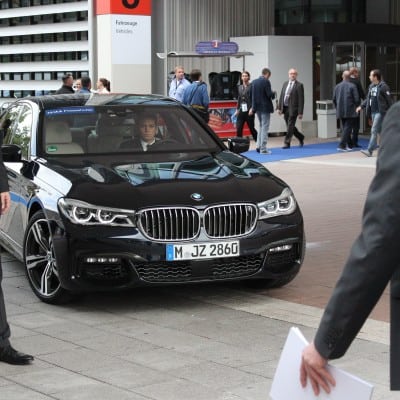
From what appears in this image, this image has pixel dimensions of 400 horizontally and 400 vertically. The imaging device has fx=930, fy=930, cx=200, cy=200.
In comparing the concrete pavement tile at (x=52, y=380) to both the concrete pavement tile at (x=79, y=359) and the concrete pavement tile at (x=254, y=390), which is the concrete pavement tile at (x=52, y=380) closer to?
the concrete pavement tile at (x=79, y=359)

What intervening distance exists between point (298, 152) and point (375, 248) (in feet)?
61.0

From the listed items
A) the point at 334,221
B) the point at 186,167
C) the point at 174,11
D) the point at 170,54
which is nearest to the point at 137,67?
the point at 170,54

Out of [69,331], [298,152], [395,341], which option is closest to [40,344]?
[69,331]

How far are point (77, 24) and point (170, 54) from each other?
3.95 m

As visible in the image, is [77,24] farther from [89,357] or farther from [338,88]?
[89,357]

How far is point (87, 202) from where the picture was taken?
6727mm

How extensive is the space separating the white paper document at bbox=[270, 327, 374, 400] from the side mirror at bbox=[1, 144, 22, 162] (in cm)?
531

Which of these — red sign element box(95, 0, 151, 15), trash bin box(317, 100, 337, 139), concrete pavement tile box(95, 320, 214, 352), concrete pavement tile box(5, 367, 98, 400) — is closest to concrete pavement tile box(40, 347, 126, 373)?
concrete pavement tile box(5, 367, 98, 400)

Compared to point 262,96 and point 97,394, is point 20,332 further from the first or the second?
point 262,96

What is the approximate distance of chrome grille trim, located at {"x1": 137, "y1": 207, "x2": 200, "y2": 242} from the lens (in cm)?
666

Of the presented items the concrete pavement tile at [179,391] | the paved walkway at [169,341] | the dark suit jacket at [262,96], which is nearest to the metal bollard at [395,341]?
the paved walkway at [169,341]

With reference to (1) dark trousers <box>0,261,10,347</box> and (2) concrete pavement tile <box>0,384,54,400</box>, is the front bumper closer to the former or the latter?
(1) dark trousers <box>0,261,10,347</box>

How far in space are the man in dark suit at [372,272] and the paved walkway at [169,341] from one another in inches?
98.7

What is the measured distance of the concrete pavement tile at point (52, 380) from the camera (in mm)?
5047
